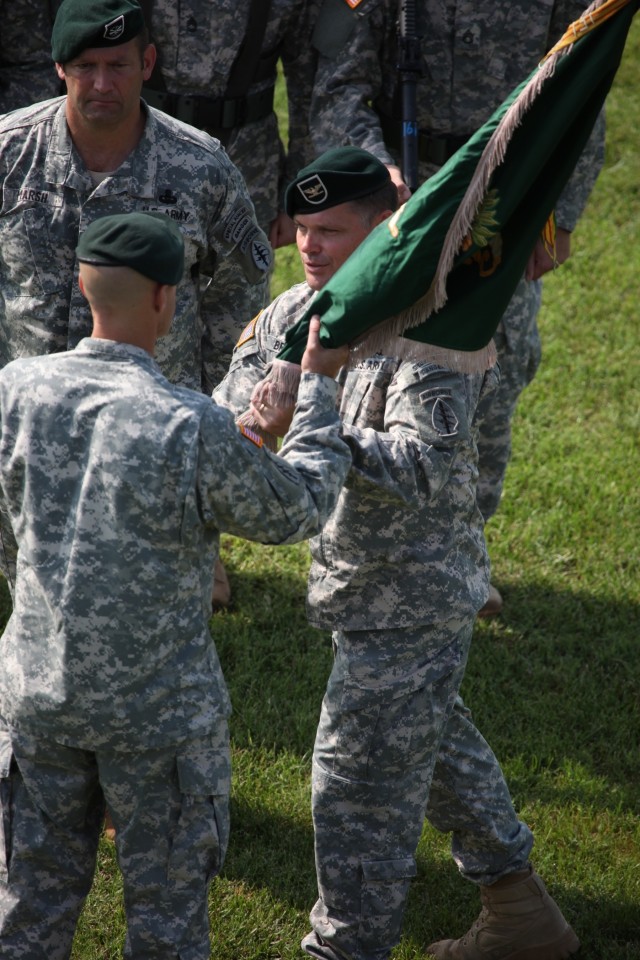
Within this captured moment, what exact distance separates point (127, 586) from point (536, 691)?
292 centimetres

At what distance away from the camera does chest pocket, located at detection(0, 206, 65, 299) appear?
14.2ft

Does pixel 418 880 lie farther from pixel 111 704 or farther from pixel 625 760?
pixel 111 704

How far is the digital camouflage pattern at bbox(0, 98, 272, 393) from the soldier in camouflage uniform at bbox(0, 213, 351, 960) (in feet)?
4.47

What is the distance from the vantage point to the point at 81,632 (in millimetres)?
2910

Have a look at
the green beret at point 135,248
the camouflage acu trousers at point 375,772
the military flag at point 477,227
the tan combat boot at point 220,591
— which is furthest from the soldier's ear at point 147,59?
the tan combat boot at point 220,591

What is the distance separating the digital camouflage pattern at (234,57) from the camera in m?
5.42

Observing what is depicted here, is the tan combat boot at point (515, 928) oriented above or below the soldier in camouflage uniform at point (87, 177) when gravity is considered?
below

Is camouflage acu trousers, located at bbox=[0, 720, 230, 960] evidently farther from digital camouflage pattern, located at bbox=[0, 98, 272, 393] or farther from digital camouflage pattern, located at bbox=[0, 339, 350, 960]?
digital camouflage pattern, located at bbox=[0, 98, 272, 393]

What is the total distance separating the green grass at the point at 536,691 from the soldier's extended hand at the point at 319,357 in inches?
74.7

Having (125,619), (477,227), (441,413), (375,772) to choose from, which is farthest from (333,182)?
(375,772)

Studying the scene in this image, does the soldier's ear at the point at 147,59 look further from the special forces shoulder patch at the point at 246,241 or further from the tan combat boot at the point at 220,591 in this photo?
the tan combat boot at the point at 220,591

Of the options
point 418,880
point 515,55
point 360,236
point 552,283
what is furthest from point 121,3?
point 552,283

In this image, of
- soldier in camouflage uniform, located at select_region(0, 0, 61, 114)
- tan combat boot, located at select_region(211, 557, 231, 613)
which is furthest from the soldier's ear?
tan combat boot, located at select_region(211, 557, 231, 613)

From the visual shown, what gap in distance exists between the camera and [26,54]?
215 inches
